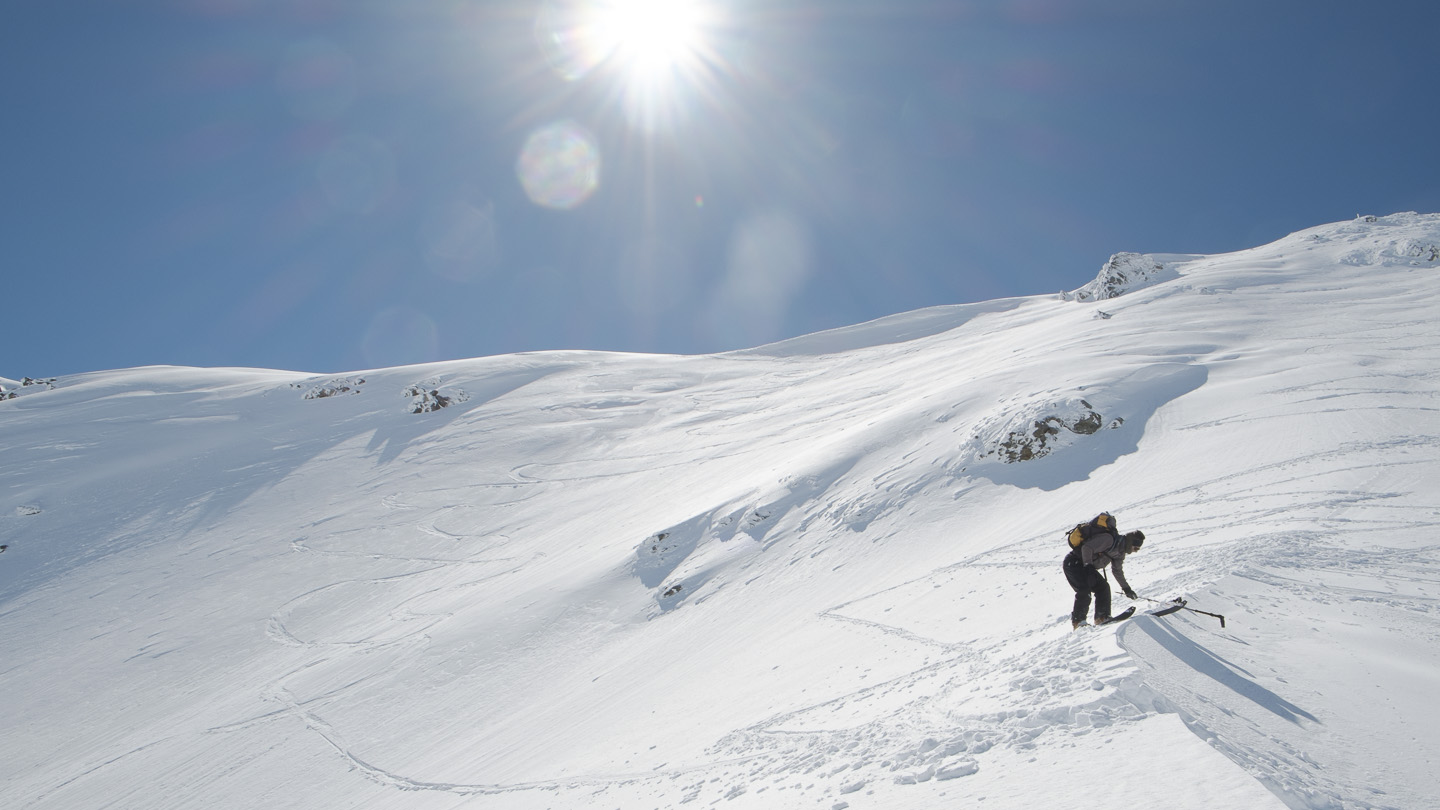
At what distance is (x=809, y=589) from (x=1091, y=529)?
587 centimetres

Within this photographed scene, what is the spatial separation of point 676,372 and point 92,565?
2510 cm

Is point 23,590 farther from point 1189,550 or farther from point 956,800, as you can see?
point 1189,550

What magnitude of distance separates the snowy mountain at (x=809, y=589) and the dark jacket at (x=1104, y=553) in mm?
513

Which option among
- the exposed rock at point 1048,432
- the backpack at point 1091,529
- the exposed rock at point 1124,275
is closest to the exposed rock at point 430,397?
the exposed rock at point 1048,432

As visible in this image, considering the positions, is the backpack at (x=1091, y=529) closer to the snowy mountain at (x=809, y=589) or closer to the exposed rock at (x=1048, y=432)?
the snowy mountain at (x=809, y=589)

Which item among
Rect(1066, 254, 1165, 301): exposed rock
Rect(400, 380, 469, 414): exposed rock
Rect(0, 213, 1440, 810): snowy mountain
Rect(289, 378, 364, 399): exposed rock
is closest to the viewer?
Rect(0, 213, 1440, 810): snowy mountain

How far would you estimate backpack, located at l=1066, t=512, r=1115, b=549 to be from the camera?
6000 millimetres

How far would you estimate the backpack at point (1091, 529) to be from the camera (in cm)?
600

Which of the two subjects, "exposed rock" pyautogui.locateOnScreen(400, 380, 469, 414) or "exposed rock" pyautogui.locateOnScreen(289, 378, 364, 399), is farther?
"exposed rock" pyautogui.locateOnScreen(289, 378, 364, 399)

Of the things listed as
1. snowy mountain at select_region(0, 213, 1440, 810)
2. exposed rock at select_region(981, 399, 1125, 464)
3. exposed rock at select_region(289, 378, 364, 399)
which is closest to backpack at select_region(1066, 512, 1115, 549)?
snowy mountain at select_region(0, 213, 1440, 810)

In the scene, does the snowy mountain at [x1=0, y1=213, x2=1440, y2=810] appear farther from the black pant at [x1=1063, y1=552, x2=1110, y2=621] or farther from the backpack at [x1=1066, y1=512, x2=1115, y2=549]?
the backpack at [x1=1066, y1=512, x2=1115, y2=549]

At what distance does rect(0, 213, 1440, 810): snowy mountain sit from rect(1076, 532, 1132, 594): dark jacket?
513 millimetres

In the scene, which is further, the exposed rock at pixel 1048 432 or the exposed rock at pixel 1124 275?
the exposed rock at pixel 1124 275

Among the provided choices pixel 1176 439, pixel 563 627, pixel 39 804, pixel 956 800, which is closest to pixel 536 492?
pixel 563 627
